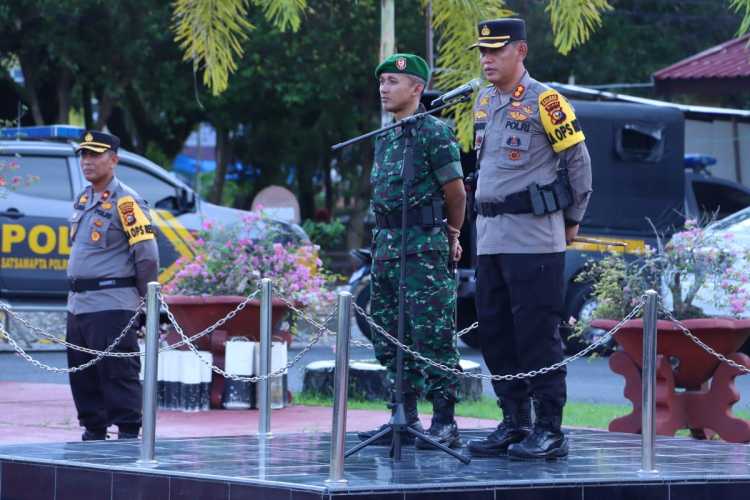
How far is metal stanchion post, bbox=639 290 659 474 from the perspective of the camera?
6.90m

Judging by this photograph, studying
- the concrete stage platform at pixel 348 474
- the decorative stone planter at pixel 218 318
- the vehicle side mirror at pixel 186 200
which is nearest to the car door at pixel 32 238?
the vehicle side mirror at pixel 186 200

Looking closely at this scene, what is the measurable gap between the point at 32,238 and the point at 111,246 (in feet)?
23.9

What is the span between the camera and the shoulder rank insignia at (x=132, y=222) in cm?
870

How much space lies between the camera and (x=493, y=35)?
23.6 feet

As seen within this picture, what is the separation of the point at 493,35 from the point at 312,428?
398 centimetres

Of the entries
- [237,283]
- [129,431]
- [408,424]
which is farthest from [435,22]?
[408,424]

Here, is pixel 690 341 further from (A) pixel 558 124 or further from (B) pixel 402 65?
(B) pixel 402 65

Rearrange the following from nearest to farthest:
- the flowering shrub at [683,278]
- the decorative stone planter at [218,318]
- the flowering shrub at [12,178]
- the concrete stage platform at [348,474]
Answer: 1. the concrete stage platform at [348,474]
2. the flowering shrub at [683,278]
3. the decorative stone planter at [218,318]
4. the flowering shrub at [12,178]

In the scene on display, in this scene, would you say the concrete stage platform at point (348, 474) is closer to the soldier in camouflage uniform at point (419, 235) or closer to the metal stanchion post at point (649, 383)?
the metal stanchion post at point (649, 383)

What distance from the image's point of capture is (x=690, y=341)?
9.21 m

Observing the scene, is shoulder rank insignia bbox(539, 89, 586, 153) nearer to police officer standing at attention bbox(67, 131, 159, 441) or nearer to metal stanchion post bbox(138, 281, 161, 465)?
metal stanchion post bbox(138, 281, 161, 465)

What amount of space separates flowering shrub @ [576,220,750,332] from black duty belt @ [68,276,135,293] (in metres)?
3.24

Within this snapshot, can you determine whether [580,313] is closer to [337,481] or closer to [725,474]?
[725,474]

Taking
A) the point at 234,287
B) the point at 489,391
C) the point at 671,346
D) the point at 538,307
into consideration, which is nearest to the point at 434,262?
the point at 538,307
